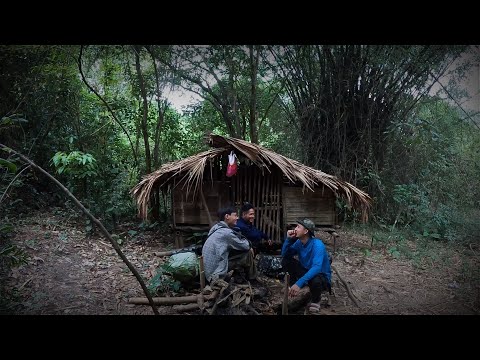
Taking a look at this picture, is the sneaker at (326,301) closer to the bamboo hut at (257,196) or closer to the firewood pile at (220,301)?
the firewood pile at (220,301)

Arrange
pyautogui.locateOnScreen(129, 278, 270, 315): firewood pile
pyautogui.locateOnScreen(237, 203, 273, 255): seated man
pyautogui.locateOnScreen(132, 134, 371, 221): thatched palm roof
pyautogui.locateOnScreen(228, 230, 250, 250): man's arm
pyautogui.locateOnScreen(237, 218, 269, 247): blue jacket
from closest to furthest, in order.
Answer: pyautogui.locateOnScreen(129, 278, 270, 315): firewood pile
pyautogui.locateOnScreen(228, 230, 250, 250): man's arm
pyautogui.locateOnScreen(237, 203, 273, 255): seated man
pyautogui.locateOnScreen(237, 218, 269, 247): blue jacket
pyautogui.locateOnScreen(132, 134, 371, 221): thatched palm roof

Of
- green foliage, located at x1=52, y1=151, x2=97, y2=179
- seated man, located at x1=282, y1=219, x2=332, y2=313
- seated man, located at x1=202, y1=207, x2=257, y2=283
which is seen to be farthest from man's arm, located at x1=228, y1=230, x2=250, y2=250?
green foliage, located at x1=52, y1=151, x2=97, y2=179

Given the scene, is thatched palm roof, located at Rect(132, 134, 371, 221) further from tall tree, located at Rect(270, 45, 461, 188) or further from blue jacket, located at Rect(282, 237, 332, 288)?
tall tree, located at Rect(270, 45, 461, 188)

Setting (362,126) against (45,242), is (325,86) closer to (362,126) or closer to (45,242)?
(362,126)

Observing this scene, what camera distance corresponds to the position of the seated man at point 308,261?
3.98 m

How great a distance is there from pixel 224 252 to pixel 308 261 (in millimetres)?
922

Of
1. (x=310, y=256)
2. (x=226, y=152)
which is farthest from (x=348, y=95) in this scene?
(x=310, y=256)

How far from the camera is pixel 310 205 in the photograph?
247 inches

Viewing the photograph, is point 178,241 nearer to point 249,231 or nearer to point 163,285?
point 249,231

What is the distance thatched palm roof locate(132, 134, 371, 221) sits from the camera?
5641mm

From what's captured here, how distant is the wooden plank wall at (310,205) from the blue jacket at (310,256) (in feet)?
5.78

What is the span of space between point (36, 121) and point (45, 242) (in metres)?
2.51

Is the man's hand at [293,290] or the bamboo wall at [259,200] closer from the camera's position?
the man's hand at [293,290]

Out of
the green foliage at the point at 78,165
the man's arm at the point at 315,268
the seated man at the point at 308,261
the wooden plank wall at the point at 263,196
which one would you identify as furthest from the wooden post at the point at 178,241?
the man's arm at the point at 315,268
